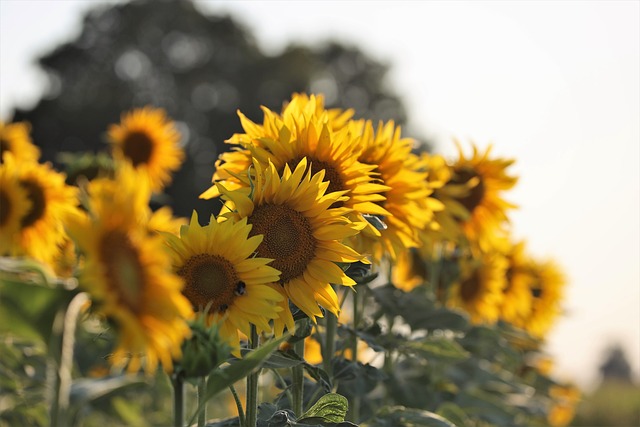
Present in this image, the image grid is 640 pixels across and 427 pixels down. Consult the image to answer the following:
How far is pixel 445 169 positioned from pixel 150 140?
3.28 meters

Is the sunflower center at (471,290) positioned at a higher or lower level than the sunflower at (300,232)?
higher

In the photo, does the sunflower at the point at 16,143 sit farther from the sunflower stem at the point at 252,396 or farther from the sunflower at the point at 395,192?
the sunflower stem at the point at 252,396

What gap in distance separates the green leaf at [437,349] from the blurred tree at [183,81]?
17900 mm

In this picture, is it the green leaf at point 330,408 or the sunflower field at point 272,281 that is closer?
the sunflower field at point 272,281

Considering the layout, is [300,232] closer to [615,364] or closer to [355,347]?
[355,347]

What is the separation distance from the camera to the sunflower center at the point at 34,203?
3.48 m

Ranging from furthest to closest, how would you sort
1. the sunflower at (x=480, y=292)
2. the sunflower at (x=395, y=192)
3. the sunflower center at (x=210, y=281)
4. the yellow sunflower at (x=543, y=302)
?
1. the yellow sunflower at (x=543, y=302)
2. the sunflower at (x=480, y=292)
3. the sunflower at (x=395, y=192)
4. the sunflower center at (x=210, y=281)

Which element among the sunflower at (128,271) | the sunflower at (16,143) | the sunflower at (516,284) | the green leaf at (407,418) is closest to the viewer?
the sunflower at (128,271)

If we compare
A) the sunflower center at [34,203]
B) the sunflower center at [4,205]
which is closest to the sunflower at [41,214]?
the sunflower center at [34,203]

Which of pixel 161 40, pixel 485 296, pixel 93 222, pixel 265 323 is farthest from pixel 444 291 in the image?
pixel 161 40

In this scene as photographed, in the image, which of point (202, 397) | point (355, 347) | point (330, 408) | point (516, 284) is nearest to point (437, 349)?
point (355, 347)

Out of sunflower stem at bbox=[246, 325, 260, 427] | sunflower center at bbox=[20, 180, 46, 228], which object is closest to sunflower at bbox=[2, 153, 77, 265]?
sunflower center at bbox=[20, 180, 46, 228]

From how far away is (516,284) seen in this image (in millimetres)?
4918

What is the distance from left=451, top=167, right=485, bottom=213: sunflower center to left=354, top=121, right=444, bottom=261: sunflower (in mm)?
968
